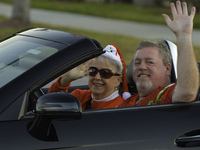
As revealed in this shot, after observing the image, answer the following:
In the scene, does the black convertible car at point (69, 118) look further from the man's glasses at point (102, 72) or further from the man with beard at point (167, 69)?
the man's glasses at point (102, 72)

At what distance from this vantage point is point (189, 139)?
8.88 feet

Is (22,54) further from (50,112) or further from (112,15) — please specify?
(112,15)

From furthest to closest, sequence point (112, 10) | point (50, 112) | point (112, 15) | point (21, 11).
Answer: point (112, 10) < point (112, 15) < point (21, 11) < point (50, 112)

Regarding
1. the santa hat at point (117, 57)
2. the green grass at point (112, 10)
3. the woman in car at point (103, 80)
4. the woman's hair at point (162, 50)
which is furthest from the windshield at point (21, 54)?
the green grass at point (112, 10)

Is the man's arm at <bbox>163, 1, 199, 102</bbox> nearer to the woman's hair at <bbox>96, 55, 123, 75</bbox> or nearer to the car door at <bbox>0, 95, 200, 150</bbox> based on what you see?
the car door at <bbox>0, 95, 200, 150</bbox>

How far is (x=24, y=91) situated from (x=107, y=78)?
0.96 meters

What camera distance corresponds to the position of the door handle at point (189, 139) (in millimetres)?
2678

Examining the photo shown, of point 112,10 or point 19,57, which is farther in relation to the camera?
point 112,10

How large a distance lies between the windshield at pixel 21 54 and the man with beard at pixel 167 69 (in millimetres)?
784

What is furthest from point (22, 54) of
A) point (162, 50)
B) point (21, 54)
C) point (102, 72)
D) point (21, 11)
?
point (21, 11)

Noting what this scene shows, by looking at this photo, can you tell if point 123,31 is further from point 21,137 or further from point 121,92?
point 21,137

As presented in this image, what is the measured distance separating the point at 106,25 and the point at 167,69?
11081 mm

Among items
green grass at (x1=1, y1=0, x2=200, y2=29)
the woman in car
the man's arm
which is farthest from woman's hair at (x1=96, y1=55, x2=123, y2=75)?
green grass at (x1=1, y1=0, x2=200, y2=29)

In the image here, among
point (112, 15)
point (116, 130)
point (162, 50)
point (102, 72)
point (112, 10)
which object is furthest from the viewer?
point (112, 10)
